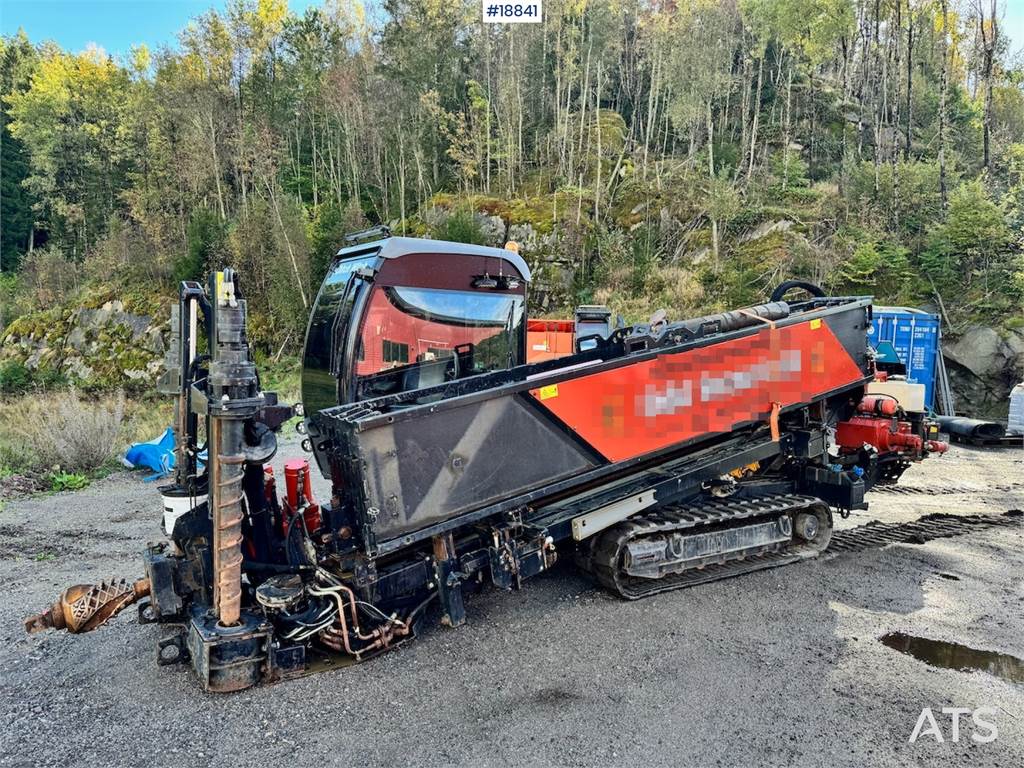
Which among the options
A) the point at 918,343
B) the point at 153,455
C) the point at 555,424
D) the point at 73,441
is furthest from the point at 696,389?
the point at 918,343

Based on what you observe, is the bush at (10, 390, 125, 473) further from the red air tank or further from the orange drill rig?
the red air tank

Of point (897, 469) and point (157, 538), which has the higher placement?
point (897, 469)

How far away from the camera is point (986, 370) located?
14961 millimetres

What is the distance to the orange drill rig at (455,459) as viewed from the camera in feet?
11.2

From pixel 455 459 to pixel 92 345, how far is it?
3129 centimetres

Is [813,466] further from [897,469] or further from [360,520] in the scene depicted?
[360,520]

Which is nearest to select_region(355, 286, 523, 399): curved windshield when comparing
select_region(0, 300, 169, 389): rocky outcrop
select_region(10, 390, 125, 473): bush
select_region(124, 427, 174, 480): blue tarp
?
select_region(124, 427, 174, 480): blue tarp

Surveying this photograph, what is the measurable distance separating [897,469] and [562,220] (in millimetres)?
20060

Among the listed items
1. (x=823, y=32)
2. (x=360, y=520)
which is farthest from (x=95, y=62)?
(x=360, y=520)

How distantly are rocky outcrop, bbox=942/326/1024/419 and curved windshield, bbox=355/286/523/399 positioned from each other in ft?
46.4

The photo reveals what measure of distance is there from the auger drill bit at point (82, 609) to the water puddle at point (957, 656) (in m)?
4.33

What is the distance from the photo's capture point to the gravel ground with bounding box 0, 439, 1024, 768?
289cm

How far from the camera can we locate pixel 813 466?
537cm

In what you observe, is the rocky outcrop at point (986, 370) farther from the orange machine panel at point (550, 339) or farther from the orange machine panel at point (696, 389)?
the orange machine panel at point (696, 389)
